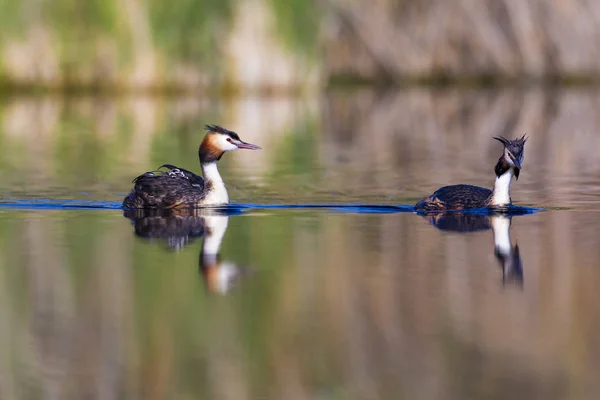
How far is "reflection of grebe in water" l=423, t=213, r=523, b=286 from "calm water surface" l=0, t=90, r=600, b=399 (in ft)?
0.08

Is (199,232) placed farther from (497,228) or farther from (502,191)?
(502,191)

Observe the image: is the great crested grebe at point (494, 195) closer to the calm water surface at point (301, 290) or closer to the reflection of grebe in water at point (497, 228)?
the reflection of grebe in water at point (497, 228)

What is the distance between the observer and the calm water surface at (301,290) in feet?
15.4

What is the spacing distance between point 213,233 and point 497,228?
1669 mm

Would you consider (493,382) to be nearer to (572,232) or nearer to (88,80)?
(572,232)

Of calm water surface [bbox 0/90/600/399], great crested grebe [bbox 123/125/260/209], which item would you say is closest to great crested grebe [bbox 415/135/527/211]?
calm water surface [bbox 0/90/600/399]

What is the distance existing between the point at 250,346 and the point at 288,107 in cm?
2000

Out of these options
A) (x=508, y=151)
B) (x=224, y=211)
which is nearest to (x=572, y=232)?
(x=508, y=151)

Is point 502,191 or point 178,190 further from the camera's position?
point 178,190

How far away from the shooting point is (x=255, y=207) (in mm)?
10117

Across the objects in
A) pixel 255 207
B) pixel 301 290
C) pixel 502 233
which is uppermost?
pixel 255 207

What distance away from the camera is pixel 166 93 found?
26422 millimetres

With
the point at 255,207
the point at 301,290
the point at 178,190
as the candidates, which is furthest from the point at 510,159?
the point at 301,290

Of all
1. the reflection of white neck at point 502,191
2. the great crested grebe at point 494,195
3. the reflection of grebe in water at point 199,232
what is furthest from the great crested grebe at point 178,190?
the reflection of white neck at point 502,191
